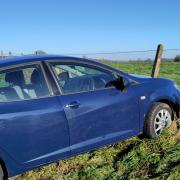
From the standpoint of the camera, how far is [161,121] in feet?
23.8

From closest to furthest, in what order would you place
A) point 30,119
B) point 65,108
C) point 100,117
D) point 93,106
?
point 30,119, point 65,108, point 93,106, point 100,117

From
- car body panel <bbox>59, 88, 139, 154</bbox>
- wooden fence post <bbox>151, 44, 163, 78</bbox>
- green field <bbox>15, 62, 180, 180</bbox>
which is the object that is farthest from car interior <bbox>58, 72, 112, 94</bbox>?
wooden fence post <bbox>151, 44, 163, 78</bbox>

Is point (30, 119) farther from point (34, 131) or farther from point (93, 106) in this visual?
point (93, 106)

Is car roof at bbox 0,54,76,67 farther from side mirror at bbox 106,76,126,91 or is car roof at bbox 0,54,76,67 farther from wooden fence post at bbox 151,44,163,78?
wooden fence post at bbox 151,44,163,78

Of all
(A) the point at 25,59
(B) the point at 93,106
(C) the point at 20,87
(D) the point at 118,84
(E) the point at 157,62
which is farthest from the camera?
(E) the point at 157,62

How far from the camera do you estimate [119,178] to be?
588 centimetres

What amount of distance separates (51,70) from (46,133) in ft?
2.83

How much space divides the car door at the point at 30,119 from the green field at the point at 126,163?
0.52 m

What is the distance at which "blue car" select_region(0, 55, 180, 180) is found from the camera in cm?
559

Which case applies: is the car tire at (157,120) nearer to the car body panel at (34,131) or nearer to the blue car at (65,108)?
the blue car at (65,108)

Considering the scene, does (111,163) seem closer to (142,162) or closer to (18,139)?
(142,162)

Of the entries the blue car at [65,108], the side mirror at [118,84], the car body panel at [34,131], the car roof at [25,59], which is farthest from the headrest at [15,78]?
the side mirror at [118,84]

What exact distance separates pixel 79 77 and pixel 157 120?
1489 millimetres

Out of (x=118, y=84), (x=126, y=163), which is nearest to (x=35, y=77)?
(x=118, y=84)
